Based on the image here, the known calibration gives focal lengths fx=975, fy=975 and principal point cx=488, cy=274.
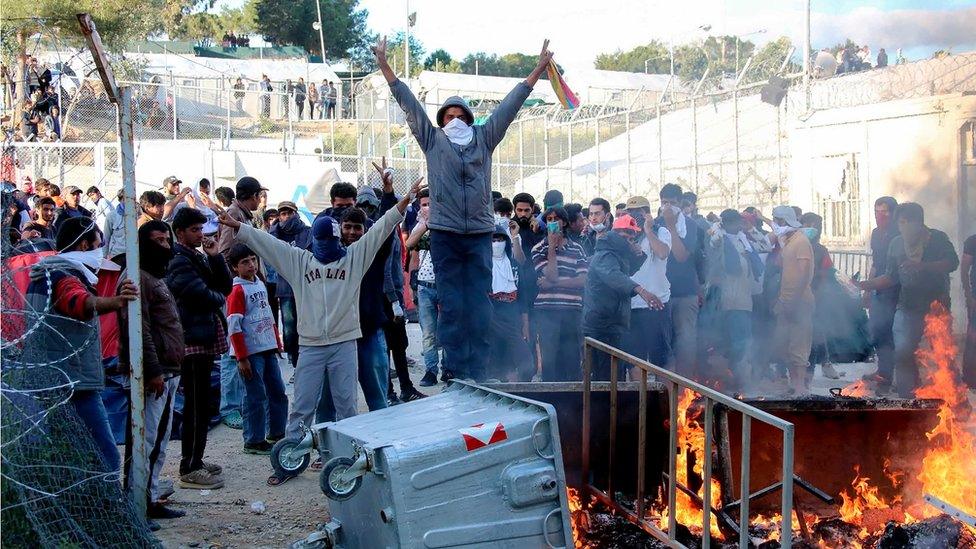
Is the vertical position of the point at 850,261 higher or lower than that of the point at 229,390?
higher

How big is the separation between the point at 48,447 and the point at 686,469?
3661 mm

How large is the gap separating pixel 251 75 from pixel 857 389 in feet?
146

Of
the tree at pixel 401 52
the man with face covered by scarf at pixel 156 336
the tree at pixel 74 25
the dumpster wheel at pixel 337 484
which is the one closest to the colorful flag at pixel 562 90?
the man with face covered by scarf at pixel 156 336

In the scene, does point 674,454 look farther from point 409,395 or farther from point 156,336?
point 409,395

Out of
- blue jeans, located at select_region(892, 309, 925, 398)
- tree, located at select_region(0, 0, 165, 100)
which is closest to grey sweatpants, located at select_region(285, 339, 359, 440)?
blue jeans, located at select_region(892, 309, 925, 398)

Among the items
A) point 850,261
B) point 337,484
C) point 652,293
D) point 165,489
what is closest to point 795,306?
point 652,293

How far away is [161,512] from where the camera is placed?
6.46 meters

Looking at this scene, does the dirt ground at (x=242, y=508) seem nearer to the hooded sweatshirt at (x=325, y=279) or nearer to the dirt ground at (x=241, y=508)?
the dirt ground at (x=241, y=508)

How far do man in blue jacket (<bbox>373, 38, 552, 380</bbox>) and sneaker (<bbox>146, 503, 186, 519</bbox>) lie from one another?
2093 millimetres

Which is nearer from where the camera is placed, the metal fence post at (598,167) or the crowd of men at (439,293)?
the crowd of men at (439,293)

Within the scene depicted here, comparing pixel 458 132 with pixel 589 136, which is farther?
pixel 589 136

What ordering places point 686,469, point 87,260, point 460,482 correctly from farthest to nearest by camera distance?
point 686,469, point 87,260, point 460,482

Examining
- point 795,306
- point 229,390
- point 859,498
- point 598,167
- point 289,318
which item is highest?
point 598,167

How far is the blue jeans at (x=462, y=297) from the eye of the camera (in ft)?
23.3
